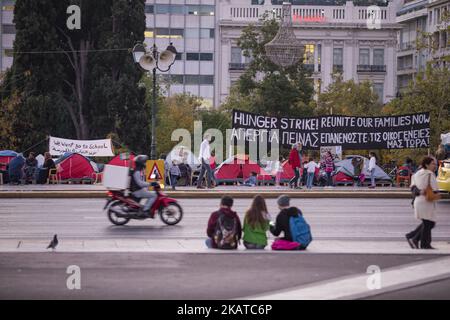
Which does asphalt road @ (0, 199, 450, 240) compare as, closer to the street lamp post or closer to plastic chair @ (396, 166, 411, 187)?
the street lamp post

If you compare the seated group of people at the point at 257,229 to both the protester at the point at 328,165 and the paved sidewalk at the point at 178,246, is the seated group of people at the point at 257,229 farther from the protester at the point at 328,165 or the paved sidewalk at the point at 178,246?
the protester at the point at 328,165

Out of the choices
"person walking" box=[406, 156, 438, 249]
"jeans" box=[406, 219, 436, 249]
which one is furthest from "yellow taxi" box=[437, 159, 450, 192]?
"jeans" box=[406, 219, 436, 249]

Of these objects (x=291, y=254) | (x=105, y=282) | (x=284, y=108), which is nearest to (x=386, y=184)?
(x=284, y=108)

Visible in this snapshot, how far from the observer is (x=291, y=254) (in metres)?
15.6

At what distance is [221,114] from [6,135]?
30.1 m

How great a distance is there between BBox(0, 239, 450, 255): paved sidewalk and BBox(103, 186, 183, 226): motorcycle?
10.5 feet

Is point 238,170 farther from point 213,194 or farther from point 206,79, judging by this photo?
point 206,79

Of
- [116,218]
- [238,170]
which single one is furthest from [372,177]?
[116,218]

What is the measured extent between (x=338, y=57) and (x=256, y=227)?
8088 centimetres

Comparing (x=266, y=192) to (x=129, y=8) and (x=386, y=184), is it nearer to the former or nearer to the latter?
(x=386, y=184)

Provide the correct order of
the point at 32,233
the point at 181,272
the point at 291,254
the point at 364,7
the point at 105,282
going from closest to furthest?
the point at 105,282 < the point at 181,272 < the point at 291,254 < the point at 32,233 < the point at 364,7

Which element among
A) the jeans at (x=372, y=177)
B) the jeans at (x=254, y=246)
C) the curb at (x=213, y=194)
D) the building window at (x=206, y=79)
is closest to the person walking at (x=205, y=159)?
the curb at (x=213, y=194)

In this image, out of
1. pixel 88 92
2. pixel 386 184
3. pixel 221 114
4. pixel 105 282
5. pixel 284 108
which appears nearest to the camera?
pixel 105 282
